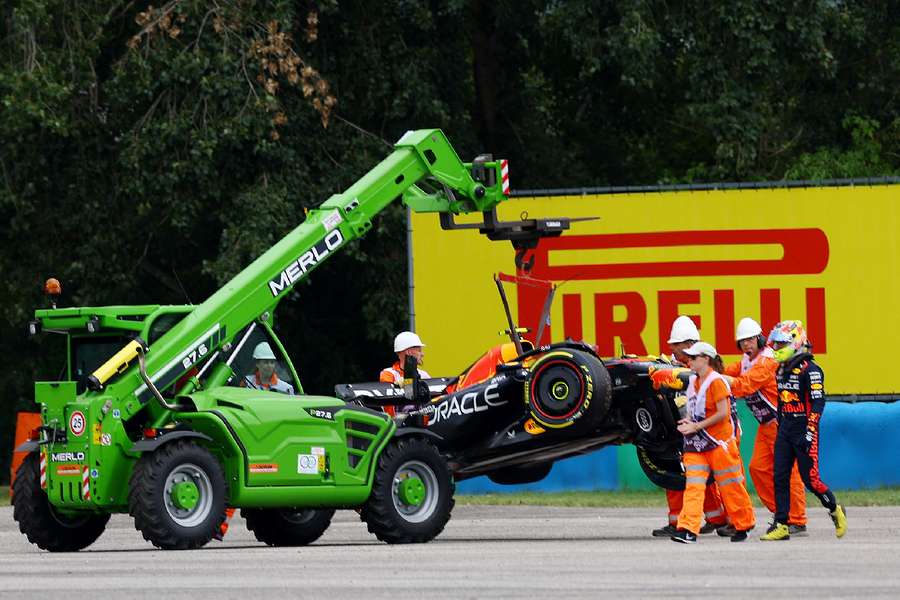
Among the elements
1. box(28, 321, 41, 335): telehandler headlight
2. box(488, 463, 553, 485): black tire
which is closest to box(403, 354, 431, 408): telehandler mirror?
box(488, 463, 553, 485): black tire

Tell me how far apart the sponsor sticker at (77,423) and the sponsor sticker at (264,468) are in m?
1.37

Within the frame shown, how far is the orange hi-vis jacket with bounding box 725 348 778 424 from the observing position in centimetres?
1736

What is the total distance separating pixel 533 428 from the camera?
59.5 ft

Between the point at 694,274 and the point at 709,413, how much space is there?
1076 centimetres

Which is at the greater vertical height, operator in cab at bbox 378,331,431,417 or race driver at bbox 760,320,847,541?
operator in cab at bbox 378,331,431,417

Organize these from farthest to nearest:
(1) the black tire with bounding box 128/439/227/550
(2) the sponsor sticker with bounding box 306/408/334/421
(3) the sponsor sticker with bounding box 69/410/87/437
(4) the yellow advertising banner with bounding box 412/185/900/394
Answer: (4) the yellow advertising banner with bounding box 412/185/900/394 < (2) the sponsor sticker with bounding box 306/408/334/421 < (3) the sponsor sticker with bounding box 69/410/87/437 < (1) the black tire with bounding box 128/439/227/550

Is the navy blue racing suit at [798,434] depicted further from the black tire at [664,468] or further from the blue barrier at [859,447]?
the blue barrier at [859,447]

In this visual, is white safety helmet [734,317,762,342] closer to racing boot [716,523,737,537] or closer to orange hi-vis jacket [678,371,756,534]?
orange hi-vis jacket [678,371,756,534]

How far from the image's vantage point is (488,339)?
89.4ft

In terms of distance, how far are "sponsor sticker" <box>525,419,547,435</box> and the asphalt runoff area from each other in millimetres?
934

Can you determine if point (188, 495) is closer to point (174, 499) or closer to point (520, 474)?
point (174, 499)

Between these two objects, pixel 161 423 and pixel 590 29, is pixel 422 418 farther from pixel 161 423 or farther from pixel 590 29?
pixel 590 29

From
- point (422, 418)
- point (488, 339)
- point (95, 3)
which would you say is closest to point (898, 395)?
point (488, 339)

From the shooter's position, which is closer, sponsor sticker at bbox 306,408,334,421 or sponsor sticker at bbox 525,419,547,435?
sponsor sticker at bbox 306,408,334,421
